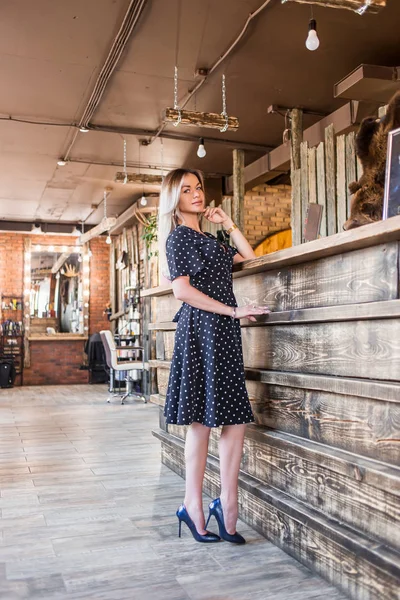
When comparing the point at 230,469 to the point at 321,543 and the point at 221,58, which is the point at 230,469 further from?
the point at 221,58

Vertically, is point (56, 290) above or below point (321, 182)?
below

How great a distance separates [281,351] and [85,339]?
11196 mm

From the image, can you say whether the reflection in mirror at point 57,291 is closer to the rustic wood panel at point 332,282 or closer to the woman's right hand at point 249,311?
the rustic wood panel at point 332,282

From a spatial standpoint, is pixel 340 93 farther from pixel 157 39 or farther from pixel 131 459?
pixel 131 459

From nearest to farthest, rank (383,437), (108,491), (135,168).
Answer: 1. (383,437)
2. (108,491)
3. (135,168)

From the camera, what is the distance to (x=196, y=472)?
265cm

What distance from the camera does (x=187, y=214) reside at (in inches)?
111

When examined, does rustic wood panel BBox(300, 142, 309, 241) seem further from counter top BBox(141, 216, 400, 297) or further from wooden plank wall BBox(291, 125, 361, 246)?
counter top BBox(141, 216, 400, 297)

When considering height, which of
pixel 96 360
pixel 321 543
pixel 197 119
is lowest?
pixel 321 543

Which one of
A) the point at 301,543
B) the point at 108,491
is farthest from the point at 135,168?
the point at 301,543

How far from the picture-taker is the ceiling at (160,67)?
4.64 metres

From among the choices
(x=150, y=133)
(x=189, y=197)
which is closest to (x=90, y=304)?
(x=150, y=133)

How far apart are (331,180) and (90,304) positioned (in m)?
8.96

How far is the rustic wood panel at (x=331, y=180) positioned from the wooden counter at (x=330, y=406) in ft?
8.59
